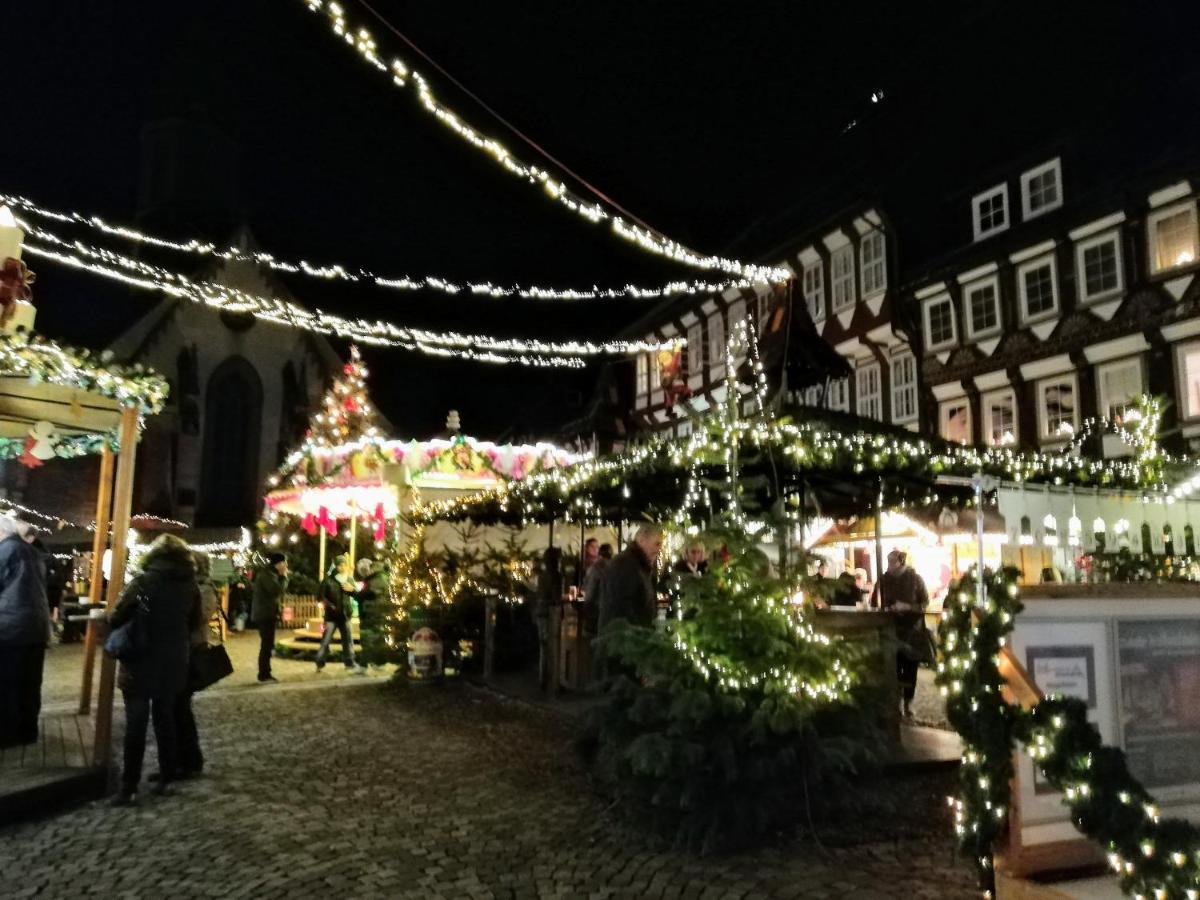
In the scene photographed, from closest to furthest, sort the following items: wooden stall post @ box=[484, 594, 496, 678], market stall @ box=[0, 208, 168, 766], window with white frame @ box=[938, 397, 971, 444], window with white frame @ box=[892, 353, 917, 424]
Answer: market stall @ box=[0, 208, 168, 766] < wooden stall post @ box=[484, 594, 496, 678] < window with white frame @ box=[938, 397, 971, 444] < window with white frame @ box=[892, 353, 917, 424]

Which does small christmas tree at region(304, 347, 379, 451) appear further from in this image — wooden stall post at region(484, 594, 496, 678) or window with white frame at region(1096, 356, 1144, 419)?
window with white frame at region(1096, 356, 1144, 419)

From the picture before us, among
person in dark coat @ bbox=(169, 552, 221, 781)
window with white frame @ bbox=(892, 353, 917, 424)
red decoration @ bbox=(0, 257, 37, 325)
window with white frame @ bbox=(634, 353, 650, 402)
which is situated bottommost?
person in dark coat @ bbox=(169, 552, 221, 781)

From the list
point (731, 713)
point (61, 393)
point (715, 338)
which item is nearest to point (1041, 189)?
point (715, 338)

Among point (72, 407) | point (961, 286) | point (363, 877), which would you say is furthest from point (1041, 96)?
point (363, 877)

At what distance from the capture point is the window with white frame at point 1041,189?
70.2ft

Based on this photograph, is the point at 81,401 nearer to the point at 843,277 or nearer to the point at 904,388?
the point at 904,388

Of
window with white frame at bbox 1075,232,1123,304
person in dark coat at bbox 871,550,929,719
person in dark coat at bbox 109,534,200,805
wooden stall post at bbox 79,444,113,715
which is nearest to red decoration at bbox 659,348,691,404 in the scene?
person in dark coat at bbox 871,550,929,719

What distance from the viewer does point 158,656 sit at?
6770 mm

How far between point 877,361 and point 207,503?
2656 centimetres

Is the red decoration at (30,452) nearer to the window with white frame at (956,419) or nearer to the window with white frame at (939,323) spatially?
the window with white frame at (956,419)

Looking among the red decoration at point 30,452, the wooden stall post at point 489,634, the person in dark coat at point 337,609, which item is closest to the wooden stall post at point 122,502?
the red decoration at point 30,452

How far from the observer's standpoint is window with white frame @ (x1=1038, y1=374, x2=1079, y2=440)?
21234mm

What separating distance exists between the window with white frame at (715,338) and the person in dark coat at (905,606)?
20.2 m

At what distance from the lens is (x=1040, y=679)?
4168mm
